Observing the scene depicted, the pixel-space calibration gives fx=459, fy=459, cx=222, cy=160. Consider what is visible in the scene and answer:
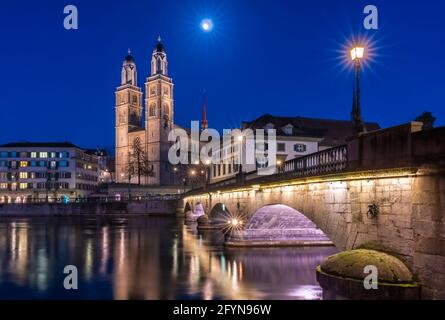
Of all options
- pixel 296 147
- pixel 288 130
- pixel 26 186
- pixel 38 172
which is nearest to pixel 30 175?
pixel 38 172

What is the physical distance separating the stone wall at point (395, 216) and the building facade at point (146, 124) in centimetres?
13831

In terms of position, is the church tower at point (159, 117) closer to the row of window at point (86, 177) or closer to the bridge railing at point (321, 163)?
the row of window at point (86, 177)

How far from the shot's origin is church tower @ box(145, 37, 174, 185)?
16262 centimetres

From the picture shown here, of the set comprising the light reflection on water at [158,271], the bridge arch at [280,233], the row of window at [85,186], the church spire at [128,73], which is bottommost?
the light reflection on water at [158,271]

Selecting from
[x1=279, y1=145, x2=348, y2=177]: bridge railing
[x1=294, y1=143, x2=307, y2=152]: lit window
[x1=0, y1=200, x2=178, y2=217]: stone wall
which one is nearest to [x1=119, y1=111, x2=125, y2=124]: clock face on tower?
[x1=0, y1=200, x2=178, y2=217]: stone wall

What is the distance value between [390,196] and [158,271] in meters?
18.4

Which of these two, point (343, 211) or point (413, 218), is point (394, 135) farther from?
point (343, 211)

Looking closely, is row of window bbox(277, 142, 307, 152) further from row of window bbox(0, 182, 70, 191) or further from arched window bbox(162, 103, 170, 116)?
arched window bbox(162, 103, 170, 116)

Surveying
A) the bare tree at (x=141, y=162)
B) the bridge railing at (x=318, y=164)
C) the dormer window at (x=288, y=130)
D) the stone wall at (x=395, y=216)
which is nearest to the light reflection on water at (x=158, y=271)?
the stone wall at (x=395, y=216)

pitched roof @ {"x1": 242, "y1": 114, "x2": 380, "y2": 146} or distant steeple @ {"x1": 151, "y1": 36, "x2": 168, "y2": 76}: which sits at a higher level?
distant steeple @ {"x1": 151, "y1": 36, "x2": 168, "y2": 76}

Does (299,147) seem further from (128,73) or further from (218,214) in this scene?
(128,73)

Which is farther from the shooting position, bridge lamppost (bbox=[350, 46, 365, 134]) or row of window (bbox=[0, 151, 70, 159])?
row of window (bbox=[0, 151, 70, 159])

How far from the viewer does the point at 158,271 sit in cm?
3019

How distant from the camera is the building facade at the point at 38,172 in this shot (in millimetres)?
141375
